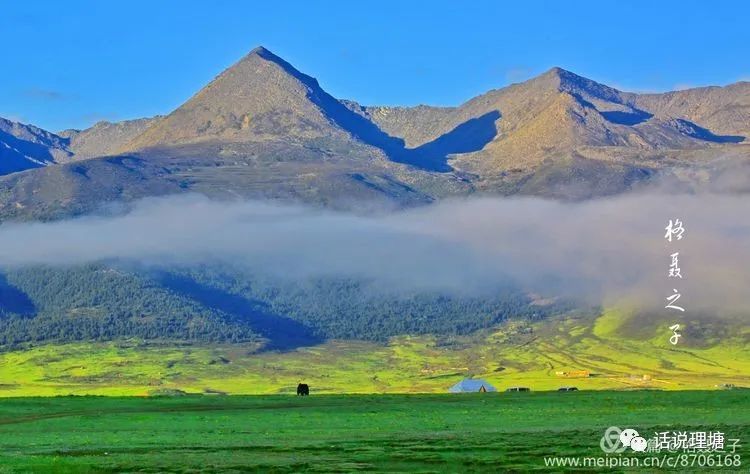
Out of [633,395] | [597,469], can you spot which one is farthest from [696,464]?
[633,395]

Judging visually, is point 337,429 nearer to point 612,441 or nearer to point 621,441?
point 612,441

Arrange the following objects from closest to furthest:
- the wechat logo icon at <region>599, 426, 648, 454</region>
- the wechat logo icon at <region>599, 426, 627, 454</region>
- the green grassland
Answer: the green grassland
the wechat logo icon at <region>599, 426, 627, 454</region>
the wechat logo icon at <region>599, 426, 648, 454</region>

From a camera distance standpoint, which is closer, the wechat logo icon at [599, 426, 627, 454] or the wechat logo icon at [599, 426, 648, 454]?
the wechat logo icon at [599, 426, 627, 454]

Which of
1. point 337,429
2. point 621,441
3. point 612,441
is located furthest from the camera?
point 337,429

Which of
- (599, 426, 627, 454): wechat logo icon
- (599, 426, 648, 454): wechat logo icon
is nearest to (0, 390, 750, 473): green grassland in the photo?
(599, 426, 627, 454): wechat logo icon

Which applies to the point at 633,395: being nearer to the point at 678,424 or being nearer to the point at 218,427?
the point at 678,424

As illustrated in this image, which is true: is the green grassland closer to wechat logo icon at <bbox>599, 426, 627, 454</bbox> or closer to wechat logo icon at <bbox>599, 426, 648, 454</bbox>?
wechat logo icon at <bbox>599, 426, 627, 454</bbox>

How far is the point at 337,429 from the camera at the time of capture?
317ft

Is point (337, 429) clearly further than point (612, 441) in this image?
Yes

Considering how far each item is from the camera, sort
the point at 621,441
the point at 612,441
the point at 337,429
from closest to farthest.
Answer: the point at 612,441, the point at 621,441, the point at 337,429

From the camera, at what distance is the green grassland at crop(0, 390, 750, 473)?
236ft

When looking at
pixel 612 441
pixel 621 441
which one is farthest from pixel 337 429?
pixel 621 441

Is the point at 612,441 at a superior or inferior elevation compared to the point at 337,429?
inferior

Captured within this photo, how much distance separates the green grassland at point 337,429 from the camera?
71812 mm
